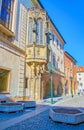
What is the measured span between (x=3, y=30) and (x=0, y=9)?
68.3 inches

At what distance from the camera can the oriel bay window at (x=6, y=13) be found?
13.8 m

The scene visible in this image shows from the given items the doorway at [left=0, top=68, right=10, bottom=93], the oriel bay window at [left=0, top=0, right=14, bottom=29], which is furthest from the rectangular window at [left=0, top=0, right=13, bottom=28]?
the doorway at [left=0, top=68, right=10, bottom=93]

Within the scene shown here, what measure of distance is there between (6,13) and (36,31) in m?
4.45

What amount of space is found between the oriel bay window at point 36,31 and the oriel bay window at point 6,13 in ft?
10.9

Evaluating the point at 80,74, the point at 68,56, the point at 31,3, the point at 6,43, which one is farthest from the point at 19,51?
the point at 80,74

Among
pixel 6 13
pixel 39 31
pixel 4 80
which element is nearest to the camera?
pixel 4 80

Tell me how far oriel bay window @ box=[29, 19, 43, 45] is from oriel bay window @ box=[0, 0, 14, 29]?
10.9 feet

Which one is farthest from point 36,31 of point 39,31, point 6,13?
point 6,13

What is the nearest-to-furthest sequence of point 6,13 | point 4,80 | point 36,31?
1. point 4,80
2. point 6,13
3. point 36,31

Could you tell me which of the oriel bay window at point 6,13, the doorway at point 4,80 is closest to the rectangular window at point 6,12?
the oriel bay window at point 6,13

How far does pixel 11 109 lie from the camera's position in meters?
9.23

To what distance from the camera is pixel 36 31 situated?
18047 mm

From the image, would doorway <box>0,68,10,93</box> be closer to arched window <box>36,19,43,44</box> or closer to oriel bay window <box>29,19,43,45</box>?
oriel bay window <box>29,19,43,45</box>

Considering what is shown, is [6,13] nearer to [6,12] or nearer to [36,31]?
[6,12]
